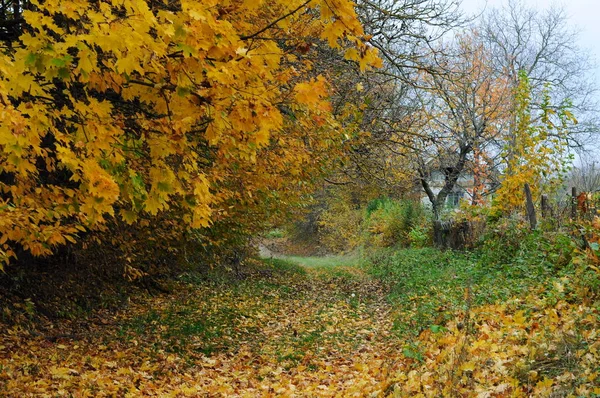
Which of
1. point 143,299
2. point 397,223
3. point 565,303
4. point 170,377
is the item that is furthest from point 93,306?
point 397,223

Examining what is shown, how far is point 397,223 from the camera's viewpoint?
23359mm

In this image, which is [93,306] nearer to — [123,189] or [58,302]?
[58,302]

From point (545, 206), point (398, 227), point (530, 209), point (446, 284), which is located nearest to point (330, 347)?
point (446, 284)

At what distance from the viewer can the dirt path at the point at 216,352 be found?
580cm

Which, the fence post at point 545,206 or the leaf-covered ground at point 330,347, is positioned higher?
the fence post at point 545,206

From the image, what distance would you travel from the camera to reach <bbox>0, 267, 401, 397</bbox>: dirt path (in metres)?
5.80

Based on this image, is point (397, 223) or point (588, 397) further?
point (397, 223)

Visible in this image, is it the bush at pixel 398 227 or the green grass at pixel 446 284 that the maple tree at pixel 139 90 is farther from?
the bush at pixel 398 227

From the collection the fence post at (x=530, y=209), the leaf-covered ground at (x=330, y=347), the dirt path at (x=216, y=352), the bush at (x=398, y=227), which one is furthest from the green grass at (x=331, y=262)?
Result: the fence post at (x=530, y=209)

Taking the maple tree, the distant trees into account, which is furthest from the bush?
the maple tree

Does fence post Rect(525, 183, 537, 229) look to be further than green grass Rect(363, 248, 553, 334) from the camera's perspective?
Yes

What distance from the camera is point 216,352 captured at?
26.0 ft

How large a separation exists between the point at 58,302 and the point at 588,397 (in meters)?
8.02

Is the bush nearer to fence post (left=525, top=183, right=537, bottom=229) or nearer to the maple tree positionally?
fence post (left=525, top=183, right=537, bottom=229)
